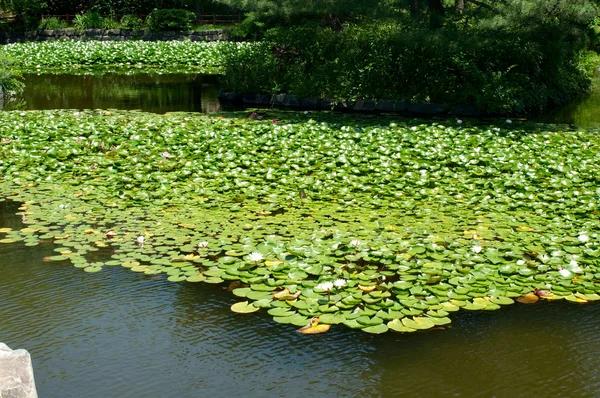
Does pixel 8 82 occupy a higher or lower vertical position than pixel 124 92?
higher

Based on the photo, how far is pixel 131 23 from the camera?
30.9m

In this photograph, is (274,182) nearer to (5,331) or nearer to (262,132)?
(262,132)

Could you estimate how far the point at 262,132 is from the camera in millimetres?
9805

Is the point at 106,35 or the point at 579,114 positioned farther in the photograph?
the point at 106,35

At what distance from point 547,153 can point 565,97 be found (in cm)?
707

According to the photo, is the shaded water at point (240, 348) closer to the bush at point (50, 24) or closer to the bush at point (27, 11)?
the bush at point (50, 24)

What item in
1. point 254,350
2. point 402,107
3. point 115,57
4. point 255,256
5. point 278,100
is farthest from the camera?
point 115,57

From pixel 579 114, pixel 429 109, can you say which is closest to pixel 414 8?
pixel 429 109

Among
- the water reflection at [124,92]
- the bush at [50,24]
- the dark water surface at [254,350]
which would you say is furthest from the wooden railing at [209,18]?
the dark water surface at [254,350]

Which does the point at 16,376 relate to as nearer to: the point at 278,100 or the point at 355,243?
the point at 355,243

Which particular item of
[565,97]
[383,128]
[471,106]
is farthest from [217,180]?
[565,97]

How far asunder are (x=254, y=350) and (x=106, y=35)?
28.7m

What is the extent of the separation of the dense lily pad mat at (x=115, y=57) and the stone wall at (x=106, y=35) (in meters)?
3.82

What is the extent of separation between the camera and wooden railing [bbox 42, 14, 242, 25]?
31797mm
